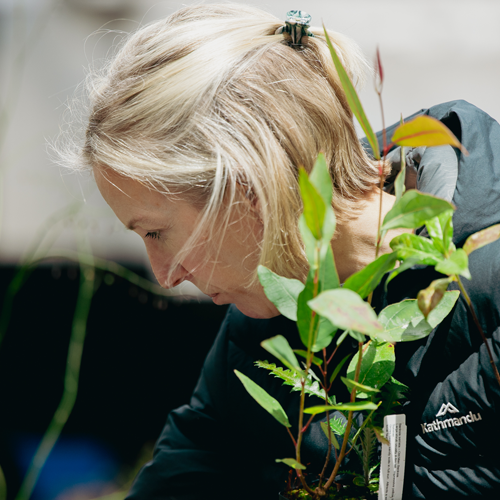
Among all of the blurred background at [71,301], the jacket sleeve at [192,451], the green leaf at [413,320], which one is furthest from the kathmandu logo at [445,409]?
the blurred background at [71,301]

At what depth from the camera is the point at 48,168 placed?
1.59 metres

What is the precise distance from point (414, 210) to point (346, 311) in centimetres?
11

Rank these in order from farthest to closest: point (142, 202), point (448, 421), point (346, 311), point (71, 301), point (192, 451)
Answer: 1. point (71, 301)
2. point (192, 451)
3. point (142, 202)
4. point (448, 421)
5. point (346, 311)

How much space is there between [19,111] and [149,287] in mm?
708

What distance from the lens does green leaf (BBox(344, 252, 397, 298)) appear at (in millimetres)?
393

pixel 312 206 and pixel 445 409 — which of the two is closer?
pixel 312 206

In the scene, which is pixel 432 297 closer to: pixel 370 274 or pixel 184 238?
pixel 370 274

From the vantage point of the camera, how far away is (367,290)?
1.33ft

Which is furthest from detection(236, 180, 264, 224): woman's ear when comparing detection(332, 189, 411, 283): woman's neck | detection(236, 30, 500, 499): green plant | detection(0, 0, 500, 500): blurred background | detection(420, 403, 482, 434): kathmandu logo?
detection(0, 0, 500, 500): blurred background

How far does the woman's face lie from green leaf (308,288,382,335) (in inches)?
16.7

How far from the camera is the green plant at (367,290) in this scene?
345 millimetres

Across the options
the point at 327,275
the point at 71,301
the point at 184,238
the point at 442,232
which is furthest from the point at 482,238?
the point at 71,301

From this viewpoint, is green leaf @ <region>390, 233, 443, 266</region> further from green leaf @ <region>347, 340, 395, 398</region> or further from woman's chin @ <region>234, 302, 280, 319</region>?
woman's chin @ <region>234, 302, 280, 319</region>

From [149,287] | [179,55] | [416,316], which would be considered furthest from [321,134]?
[149,287]
